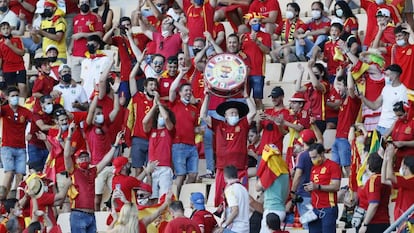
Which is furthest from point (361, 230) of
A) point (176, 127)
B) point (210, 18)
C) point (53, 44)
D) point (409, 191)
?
point (53, 44)

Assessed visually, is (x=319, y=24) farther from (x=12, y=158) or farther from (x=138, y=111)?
(x=12, y=158)

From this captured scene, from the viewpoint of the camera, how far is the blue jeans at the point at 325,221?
895 inches

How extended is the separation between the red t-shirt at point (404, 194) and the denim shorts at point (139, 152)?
14.0ft

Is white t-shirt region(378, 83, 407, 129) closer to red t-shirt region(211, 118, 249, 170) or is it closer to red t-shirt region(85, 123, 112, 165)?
red t-shirt region(211, 118, 249, 170)

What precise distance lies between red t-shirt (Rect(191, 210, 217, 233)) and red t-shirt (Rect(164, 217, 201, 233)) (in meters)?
0.70

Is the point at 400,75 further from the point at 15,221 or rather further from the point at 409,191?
the point at 15,221

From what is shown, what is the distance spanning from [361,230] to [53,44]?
7.49 metres

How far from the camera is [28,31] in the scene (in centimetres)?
2983

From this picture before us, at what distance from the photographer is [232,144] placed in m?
24.3

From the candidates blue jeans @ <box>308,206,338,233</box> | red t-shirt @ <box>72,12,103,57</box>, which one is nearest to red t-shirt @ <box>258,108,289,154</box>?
blue jeans @ <box>308,206,338,233</box>

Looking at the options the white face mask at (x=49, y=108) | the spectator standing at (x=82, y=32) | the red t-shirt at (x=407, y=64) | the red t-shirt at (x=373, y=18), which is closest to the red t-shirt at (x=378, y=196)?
the red t-shirt at (x=407, y=64)

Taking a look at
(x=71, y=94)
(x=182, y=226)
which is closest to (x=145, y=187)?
(x=182, y=226)

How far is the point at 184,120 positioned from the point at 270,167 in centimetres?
254

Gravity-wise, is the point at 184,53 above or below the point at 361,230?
above
